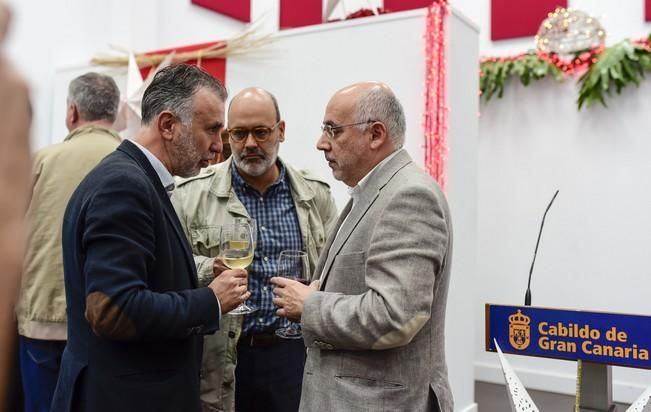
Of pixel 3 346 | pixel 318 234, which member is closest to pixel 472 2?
pixel 318 234

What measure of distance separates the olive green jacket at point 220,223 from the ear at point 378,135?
61cm

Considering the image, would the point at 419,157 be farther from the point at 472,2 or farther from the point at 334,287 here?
the point at 472,2

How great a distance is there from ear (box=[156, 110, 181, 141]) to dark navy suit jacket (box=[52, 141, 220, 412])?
0.10 metres

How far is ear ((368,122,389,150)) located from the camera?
5.52 feet

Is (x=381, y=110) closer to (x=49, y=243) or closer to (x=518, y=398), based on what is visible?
(x=518, y=398)

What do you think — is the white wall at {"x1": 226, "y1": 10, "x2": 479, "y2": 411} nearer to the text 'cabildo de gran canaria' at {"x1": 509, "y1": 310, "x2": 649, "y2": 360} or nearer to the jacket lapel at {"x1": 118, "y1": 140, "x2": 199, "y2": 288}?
the text 'cabildo de gran canaria' at {"x1": 509, "y1": 310, "x2": 649, "y2": 360}

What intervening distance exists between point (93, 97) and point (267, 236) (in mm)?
1142

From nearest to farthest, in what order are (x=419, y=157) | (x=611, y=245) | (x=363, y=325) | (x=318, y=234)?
1. (x=363, y=325)
2. (x=318, y=234)
3. (x=419, y=157)
4. (x=611, y=245)

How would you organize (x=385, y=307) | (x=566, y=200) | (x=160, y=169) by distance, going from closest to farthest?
(x=385, y=307) → (x=160, y=169) → (x=566, y=200)

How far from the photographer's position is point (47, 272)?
2.50m

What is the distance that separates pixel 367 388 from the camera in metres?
1.53

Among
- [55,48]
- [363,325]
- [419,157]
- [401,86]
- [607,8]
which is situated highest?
[607,8]

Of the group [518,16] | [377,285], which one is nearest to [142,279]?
[377,285]

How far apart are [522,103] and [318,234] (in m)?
3.30
